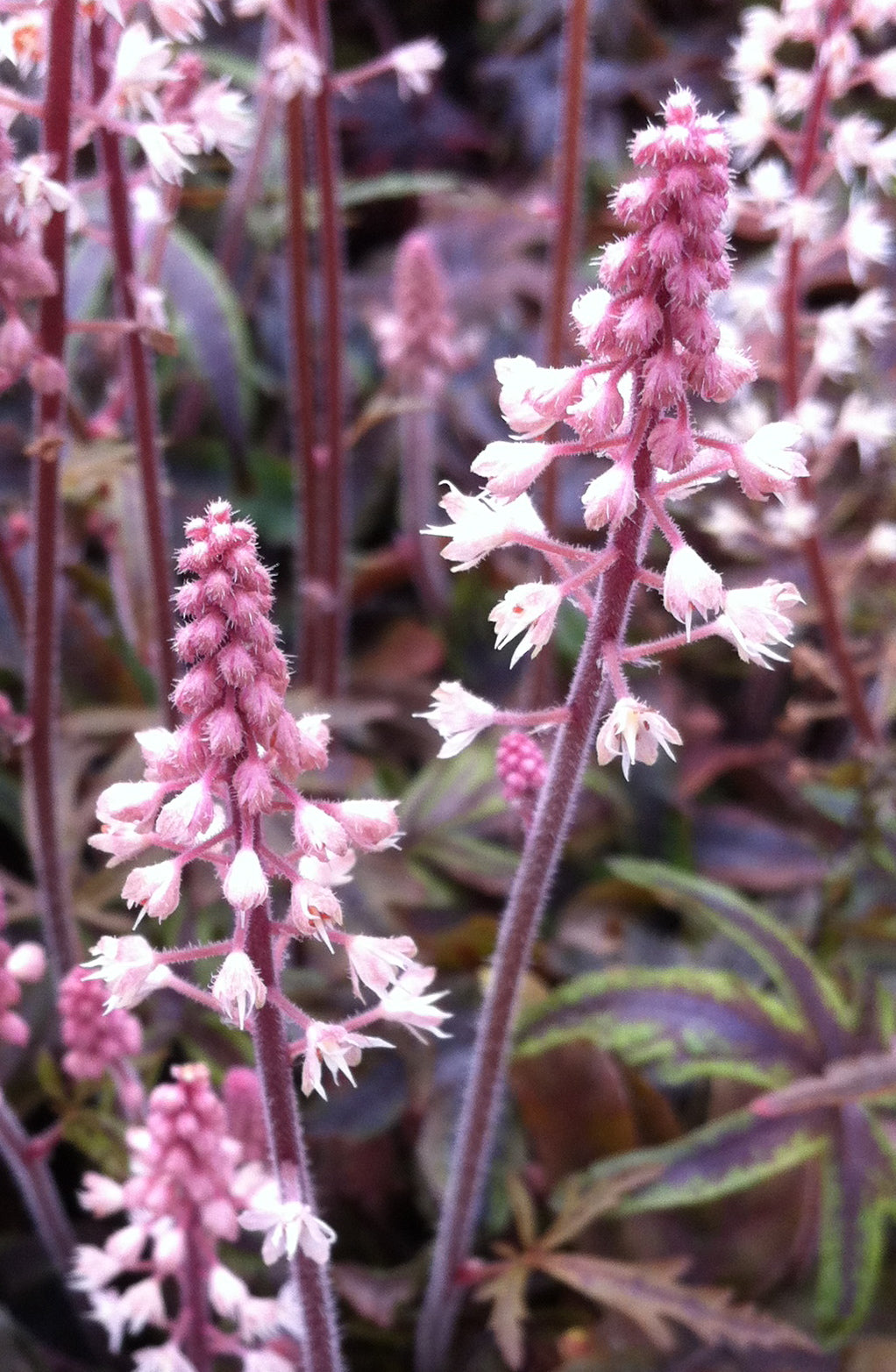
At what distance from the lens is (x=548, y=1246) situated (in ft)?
5.65

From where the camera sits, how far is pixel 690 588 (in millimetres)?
992

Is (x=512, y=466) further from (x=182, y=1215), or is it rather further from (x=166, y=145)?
(x=182, y=1215)

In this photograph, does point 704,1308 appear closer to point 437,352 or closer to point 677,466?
point 677,466

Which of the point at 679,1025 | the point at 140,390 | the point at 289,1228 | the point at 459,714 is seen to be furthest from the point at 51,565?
the point at 679,1025

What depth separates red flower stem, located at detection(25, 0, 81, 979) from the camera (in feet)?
4.60

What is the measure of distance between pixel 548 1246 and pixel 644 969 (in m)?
0.43

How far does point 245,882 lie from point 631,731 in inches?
12.6

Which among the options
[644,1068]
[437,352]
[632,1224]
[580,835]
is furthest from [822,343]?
[632,1224]

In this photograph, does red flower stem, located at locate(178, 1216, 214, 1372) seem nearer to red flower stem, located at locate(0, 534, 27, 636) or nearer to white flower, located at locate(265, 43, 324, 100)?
red flower stem, located at locate(0, 534, 27, 636)

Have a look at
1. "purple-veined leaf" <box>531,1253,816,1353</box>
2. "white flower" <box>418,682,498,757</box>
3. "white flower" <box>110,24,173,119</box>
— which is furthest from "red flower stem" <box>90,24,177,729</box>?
"purple-veined leaf" <box>531,1253,816,1353</box>

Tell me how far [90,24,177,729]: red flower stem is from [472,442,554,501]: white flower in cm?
61

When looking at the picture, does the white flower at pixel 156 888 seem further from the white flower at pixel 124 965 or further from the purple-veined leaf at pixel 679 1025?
the purple-veined leaf at pixel 679 1025

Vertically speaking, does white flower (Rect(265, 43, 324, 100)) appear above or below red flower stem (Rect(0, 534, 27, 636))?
above

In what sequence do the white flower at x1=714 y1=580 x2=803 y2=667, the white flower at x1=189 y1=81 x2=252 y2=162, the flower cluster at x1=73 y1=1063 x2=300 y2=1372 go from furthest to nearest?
1. the white flower at x1=189 y1=81 x2=252 y2=162
2. the flower cluster at x1=73 y1=1063 x2=300 y2=1372
3. the white flower at x1=714 y1=580 x2=803 y2=667
